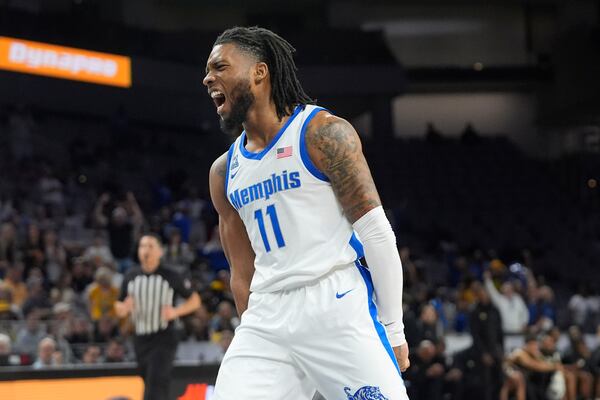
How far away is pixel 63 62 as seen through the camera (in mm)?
20422

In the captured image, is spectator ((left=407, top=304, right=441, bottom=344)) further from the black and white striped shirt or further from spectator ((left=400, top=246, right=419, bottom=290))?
the black and white striped shirt

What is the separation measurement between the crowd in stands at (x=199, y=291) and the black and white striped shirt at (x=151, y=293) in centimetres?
45

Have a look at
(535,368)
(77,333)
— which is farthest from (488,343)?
(77,333)

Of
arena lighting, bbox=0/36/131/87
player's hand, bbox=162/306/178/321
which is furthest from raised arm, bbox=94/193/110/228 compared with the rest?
player's hand, bbox=162/306/178/321

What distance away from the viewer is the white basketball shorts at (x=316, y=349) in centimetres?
350

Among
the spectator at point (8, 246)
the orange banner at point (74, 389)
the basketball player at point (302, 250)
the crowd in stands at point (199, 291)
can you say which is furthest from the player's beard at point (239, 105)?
the spectator at point (8, 246)

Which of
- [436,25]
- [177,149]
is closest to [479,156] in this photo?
[436,25]

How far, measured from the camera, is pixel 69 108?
2445 centimetres

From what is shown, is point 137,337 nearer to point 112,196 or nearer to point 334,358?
point 334,358

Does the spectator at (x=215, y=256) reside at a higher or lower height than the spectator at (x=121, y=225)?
lower

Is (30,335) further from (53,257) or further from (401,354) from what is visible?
(401,354)

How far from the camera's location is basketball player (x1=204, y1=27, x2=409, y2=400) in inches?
139

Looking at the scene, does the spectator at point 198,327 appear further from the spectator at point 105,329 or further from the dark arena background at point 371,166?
the spectator at point 105,329

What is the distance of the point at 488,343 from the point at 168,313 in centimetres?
579
